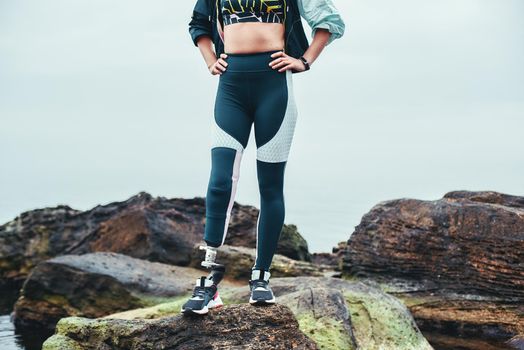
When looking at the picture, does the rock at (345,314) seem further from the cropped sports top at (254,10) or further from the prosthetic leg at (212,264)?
the cropped sports top at (254,10)

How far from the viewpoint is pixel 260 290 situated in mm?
6363

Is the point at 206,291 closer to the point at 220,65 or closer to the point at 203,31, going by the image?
the point at 220,65

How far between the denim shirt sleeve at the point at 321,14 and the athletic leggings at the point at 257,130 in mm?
512

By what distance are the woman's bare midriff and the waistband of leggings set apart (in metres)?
0.04

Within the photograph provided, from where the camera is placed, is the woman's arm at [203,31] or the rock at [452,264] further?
the rock at [452,264]

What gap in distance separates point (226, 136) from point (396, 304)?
3524 mm

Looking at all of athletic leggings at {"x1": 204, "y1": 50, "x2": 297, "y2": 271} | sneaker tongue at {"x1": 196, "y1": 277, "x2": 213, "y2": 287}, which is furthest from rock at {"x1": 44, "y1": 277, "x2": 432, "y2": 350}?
athletic leggings at {"x1": 204, "y1": 50, "x2": 297, "y2": 271}

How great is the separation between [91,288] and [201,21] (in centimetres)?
624

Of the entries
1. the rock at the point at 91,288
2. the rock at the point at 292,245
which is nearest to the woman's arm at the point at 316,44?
the rock at the point at 91,288

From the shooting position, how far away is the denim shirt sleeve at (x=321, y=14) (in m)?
6.39

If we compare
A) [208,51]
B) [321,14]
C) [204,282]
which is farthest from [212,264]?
[321,14]

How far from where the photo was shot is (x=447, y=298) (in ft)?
36.1

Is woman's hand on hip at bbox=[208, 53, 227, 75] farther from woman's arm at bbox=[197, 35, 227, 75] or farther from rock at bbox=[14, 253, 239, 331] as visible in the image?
rock at bbox=[14, 253, 239, 331]

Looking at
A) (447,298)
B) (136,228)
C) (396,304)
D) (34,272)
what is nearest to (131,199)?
(136,228)
